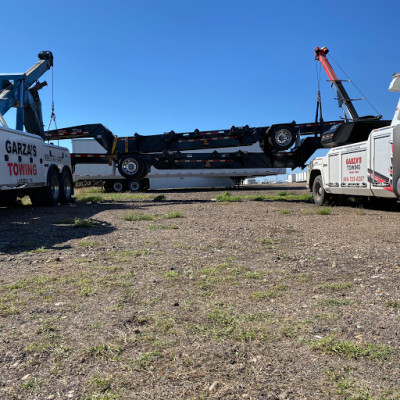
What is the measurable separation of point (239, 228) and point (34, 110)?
1160 cm

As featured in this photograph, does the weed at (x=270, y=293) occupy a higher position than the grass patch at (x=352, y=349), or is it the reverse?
the weed at (x=270, y=293)

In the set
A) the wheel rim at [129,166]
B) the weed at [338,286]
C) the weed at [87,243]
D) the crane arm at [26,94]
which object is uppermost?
the crane arm at [26,94]

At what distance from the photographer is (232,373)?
228 centimetres

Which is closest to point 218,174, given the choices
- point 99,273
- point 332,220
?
point 332,220

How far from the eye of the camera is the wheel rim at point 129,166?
15570mm

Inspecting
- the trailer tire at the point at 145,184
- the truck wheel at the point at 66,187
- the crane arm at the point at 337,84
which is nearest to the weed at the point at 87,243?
the truck wheel at the point at 66,187

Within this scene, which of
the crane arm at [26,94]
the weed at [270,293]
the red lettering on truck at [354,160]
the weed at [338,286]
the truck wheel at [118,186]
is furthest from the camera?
the truck wheel at [118,186]

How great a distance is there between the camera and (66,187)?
1499cm

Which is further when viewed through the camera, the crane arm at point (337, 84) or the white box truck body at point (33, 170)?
the crane arm at point (337, 84)

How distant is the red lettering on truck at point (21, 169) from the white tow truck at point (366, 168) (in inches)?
356

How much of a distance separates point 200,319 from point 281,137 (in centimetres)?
1167

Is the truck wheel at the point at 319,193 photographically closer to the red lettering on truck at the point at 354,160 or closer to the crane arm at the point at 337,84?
the red lettering on truck at the point at 354,160

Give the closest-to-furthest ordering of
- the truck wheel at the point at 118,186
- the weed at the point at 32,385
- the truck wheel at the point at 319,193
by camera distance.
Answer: the weed at the point at 32,385 → the truck wheel at the point at 319,193 → the truck wheel at the point at 118,186

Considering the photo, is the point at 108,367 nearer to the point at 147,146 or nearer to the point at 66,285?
the point at 66,285
